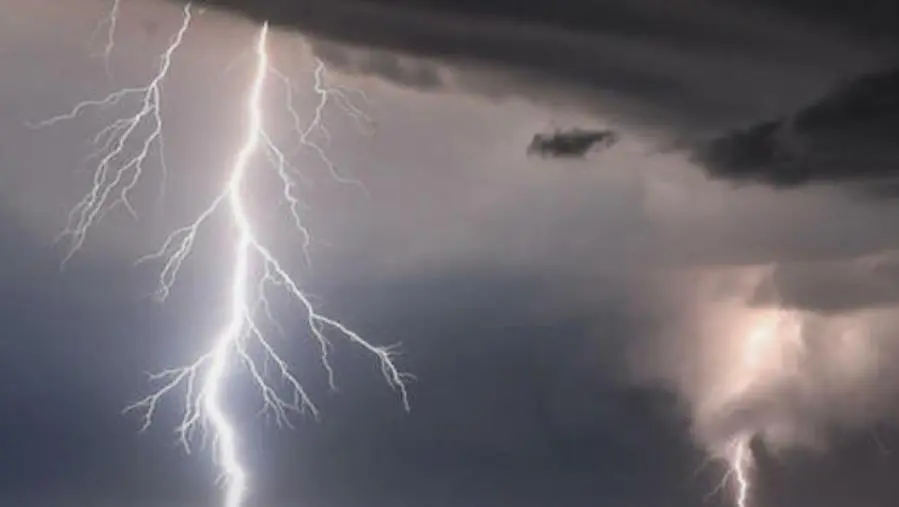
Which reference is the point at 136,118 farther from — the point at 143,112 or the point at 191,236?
the point at 191,236

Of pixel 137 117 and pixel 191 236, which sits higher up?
pixel 137 117

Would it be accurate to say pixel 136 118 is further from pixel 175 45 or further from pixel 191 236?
pixel 191 236

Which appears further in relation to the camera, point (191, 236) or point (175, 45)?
point (191, 236)

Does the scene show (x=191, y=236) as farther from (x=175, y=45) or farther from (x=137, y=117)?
(x=175, y=45)

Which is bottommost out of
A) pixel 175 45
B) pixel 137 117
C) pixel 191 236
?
pixel 191 236

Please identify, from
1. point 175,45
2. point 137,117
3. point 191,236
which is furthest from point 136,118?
point 191,236

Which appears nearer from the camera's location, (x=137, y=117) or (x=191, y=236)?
(x=137, y=117)

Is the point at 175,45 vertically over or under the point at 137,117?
over

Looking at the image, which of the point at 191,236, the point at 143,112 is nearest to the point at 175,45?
the point at 143,112
